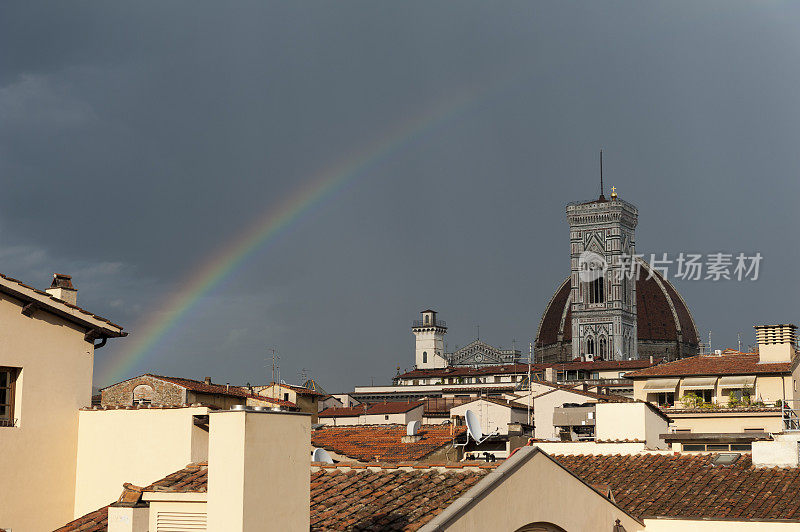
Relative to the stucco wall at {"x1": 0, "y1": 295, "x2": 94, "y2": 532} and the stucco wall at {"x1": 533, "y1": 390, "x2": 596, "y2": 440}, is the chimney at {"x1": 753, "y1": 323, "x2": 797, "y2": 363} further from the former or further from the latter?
the stucco wall at {"x1": 0, "y1": 295, "x2": 94, "y2": 532}

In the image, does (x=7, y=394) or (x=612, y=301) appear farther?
(x=612, y=301)

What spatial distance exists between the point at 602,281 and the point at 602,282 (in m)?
0.16

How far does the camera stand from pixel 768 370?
54.8 meters

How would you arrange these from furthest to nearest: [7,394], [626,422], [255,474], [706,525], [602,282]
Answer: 1. [602,282]
2. [626,422]
3. [7,394]
4. [706,525]
5. [255,474]

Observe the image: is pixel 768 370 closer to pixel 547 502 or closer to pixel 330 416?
pixel 330 416

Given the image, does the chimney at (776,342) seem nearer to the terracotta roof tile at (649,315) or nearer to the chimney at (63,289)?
the chimney at (63,289)

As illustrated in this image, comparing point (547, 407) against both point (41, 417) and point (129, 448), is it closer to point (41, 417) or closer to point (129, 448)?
point (129, 448)

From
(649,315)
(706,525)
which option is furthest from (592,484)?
(649,315)

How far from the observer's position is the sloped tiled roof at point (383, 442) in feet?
111

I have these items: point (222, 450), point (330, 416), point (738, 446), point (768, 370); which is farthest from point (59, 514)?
point (330, 416)

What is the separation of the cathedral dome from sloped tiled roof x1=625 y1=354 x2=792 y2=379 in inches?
Result: 3875

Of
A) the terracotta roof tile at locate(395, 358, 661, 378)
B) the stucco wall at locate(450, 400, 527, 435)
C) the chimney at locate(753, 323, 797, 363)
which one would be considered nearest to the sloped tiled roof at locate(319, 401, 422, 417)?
the stucco wall at locate(450, 400, 527, 435)

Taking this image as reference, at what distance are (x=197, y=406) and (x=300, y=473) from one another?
10547 millimetres

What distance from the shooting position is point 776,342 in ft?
190
